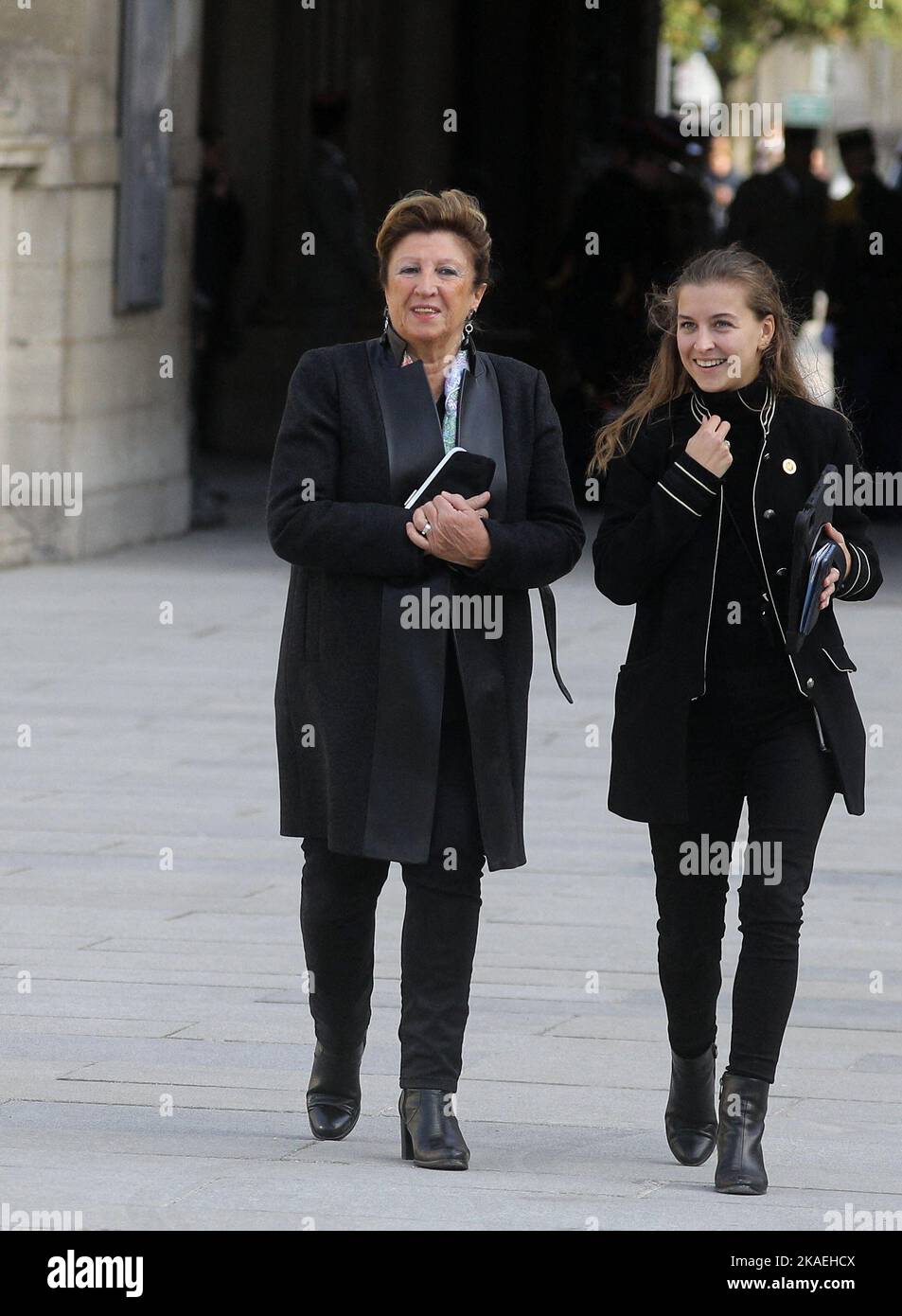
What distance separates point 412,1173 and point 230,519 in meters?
11.1

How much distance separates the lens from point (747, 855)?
4574mm

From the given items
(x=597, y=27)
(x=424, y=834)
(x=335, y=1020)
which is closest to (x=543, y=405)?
(x=424, y=834)

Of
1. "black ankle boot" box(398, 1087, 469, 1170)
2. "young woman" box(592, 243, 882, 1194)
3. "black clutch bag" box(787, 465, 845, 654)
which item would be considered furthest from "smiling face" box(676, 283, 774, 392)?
"black ankle boot" box(398, 1087, 469, 1170)

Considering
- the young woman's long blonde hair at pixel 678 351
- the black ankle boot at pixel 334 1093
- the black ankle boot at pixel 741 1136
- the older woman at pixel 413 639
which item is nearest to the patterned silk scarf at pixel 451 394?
the older woman at pixel 413 639

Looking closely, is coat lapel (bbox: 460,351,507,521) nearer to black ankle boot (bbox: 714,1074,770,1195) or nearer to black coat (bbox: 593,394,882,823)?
black coat (bbox: 593,394,882,823)

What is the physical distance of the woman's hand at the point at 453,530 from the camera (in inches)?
182

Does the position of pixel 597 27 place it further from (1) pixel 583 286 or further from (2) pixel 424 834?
(2) pixel 424 834

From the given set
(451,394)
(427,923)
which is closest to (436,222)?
(451,394)

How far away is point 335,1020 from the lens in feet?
16.0

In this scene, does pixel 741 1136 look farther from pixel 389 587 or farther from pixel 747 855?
pixel 389 587

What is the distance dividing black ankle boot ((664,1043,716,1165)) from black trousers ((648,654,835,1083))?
0.03m

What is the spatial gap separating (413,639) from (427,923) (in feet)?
1.63

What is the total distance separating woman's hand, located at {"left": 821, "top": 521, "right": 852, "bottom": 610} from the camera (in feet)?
15.0

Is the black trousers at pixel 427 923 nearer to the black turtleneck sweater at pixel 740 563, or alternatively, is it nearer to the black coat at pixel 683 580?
the black coat at pixel 683 580
